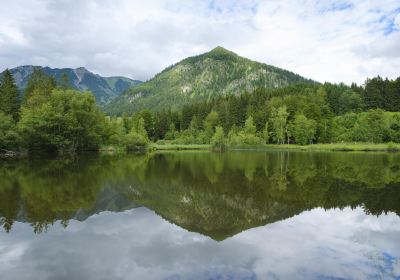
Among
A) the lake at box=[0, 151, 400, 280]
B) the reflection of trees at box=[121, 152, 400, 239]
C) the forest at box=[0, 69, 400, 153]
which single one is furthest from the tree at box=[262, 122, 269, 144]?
the lake at box=[0, 151, 400, 280]

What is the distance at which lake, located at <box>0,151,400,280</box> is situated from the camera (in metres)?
10.5

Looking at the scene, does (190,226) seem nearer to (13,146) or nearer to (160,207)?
(160,207)

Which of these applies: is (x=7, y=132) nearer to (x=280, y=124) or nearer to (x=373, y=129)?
(x=280, y=124)

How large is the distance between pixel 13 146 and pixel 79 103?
15.7 metres

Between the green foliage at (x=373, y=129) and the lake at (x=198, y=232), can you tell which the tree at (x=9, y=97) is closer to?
the lake at (x=198, y=232)

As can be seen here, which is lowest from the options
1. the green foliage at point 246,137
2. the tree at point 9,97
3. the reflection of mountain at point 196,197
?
the reflection of mountain at point 196,197

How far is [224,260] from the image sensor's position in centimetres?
1120

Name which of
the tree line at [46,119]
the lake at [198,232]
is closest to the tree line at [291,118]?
the tree line at [46,119]

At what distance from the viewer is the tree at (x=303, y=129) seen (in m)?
114

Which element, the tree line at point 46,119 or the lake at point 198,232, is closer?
the lake at point 198,232

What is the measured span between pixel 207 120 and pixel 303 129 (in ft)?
143

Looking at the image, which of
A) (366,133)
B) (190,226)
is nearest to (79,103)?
(190,226)

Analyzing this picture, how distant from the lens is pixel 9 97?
7556 cm

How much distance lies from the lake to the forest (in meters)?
45.1
